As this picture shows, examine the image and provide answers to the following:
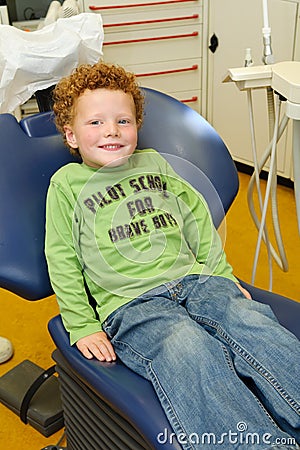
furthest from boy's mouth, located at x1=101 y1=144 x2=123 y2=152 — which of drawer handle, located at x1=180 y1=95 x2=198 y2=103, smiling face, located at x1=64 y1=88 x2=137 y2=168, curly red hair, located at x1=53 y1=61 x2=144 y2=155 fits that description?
drawer handle, located at x1=180 y1=95 x2=198 y2=103

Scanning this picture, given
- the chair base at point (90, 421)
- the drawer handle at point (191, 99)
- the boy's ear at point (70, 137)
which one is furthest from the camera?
the drawer handle at point (191, 99)

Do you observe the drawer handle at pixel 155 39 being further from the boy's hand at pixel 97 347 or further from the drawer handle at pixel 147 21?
the boy's hand at pixel 97 347

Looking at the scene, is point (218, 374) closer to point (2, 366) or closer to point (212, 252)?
point (212, 252)

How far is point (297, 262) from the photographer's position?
2.38 metres

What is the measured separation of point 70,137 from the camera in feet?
4.67

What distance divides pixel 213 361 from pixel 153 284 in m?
0.23

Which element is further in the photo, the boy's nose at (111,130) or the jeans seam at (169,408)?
the boy's nose at (111,130)

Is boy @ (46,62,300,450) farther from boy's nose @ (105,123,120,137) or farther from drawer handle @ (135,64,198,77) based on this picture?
drawer handle @ (135,64,198,77)

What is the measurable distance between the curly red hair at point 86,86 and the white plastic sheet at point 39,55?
170 millimetres

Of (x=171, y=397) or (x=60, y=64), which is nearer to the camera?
(x=171, y=397)

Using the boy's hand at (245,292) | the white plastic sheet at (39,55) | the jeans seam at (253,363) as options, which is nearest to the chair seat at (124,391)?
the jeans seam at (253,363)

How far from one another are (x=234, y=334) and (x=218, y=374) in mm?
114

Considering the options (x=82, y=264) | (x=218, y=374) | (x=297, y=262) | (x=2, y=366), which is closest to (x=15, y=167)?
(x=82, y=264)

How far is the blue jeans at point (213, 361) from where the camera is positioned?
1.06 m
